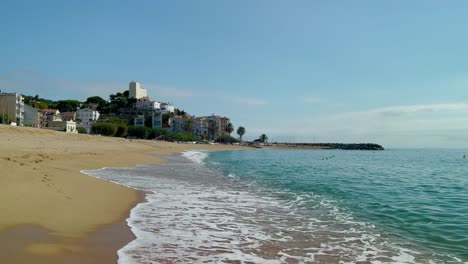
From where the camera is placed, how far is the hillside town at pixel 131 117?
108 metres

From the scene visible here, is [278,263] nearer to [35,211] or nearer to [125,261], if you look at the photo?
[125,261]

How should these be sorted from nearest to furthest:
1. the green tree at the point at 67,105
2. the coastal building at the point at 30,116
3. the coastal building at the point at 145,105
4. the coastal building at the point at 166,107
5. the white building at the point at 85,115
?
the coastal building at the point at 30,116 → the white building at the point at 85,115 → the green tree at the point at 67,105 → the coastal building at the point at 145,105 → the coastal building at the point at 166,107

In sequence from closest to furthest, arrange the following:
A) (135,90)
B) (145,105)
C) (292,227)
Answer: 1. (292,227)
2. (145,105)
3. (135,90)

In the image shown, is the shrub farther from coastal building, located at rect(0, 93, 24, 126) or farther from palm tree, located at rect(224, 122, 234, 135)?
palm tree, located at rect(224, 122, 234, 135)

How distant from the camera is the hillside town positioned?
108 meters

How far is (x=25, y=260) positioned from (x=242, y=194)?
9.54 m

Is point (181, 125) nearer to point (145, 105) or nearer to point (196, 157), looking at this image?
point (145, 105)

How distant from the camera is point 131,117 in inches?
6220

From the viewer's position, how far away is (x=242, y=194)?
14.0 metres

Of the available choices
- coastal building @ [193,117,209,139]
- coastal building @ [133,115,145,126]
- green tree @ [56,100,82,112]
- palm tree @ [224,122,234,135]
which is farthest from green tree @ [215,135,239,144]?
green tree @ [56,100,82,112]

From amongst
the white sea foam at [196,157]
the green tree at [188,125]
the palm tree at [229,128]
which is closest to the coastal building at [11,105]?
the white sea foam at [196,157]

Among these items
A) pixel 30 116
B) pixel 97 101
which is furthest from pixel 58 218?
pixel 97 101

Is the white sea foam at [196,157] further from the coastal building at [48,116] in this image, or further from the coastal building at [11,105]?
the coastal building at [48,116]

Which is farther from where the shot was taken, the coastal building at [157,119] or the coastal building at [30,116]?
the coastal building at [157,119]
